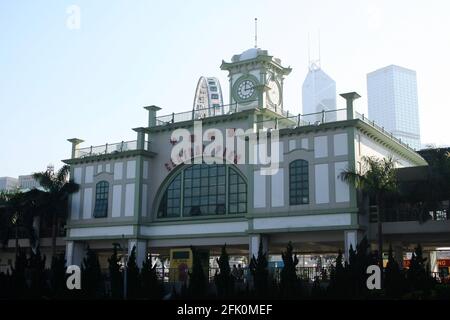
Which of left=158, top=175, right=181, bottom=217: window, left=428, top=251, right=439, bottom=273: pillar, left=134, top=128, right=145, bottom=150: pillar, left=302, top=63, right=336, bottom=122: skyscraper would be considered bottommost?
left=428, top=251, right=439, bottom=273: pillar

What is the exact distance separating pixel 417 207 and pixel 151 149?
64.8ft

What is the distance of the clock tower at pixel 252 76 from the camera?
47656 millimetres

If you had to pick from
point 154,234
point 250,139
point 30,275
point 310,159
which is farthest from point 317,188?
point 30,275

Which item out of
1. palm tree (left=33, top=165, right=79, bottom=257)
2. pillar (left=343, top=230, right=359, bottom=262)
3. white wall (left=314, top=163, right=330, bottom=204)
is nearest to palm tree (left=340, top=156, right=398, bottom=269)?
white wall (left=314, top=163, right=330, bottom=204)

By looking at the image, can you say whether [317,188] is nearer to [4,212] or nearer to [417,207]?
[417,207]

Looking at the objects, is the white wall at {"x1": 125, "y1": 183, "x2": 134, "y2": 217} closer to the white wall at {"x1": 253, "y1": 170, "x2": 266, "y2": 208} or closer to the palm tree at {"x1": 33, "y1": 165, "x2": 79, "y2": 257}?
the palm tree at {"x1": 33, "y1": 165, "x2": 79, "y2": 257}

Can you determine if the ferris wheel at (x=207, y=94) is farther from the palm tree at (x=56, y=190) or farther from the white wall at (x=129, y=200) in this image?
the palm tree at (x=56, y=190)

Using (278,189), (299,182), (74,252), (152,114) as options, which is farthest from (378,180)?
(74,252)

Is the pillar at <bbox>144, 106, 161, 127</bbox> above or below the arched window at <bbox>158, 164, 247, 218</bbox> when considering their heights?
above

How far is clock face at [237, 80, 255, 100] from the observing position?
47612 mm

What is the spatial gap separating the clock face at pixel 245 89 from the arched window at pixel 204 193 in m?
7.70

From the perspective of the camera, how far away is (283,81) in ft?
164

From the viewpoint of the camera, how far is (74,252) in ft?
154

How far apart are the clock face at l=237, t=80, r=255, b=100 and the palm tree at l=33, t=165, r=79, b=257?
14769mm
